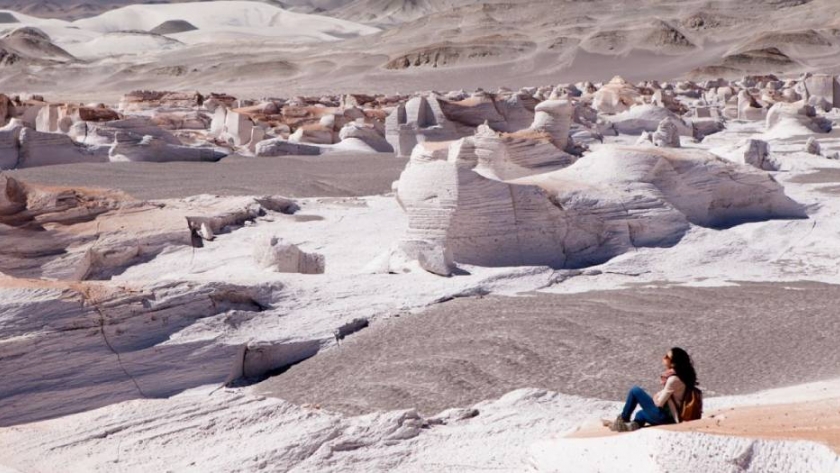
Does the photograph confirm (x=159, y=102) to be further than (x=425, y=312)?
Yes

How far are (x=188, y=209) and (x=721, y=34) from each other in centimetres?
5624

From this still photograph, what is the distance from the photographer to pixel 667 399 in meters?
4.61

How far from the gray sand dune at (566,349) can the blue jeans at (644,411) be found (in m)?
1.27

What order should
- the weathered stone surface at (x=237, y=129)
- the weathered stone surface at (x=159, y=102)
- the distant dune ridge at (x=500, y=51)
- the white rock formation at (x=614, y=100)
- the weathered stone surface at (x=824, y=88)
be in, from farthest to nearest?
the distant dune ridge at (x=500, y=51) → the weathered stone surface at (x=159, y=102) → the weathered stone surface at (x=824, y=88) → the white rock formation at (x=614, y=100) → the weathered stone surface at (x=237, y=129)

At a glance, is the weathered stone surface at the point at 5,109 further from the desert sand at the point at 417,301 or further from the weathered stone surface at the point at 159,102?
the weathered stone surface at the point at 159,102

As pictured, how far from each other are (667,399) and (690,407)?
0.34 ft

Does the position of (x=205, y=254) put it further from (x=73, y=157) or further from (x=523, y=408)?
(x=73, y=157)

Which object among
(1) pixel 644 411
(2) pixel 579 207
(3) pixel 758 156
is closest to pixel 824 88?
(3) pixel 758 156

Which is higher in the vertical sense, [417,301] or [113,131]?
[417,301]

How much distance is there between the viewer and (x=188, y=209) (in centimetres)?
1196

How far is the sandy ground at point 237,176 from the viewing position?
14.8m

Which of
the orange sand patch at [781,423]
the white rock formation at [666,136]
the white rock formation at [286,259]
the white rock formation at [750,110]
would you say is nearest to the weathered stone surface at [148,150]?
the white rock formation at [666,136]

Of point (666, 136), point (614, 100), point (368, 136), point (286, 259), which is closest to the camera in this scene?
point (286, 259)

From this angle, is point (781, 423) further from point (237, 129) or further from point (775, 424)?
point (237, 129)
